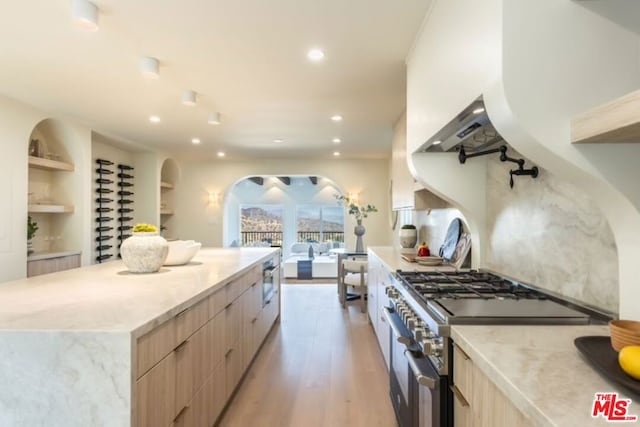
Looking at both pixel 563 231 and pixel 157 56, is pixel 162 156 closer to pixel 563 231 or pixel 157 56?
pixel 157 56

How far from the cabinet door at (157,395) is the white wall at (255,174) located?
611 centimetres

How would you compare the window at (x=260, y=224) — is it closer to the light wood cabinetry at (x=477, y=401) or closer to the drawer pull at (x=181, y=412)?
the drawer pull at (x=181, y=412)

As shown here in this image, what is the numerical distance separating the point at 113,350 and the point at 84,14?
5.83 feet

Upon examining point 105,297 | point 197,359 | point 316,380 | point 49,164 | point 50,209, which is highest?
point 49,164

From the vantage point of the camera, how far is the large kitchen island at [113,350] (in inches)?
50.3

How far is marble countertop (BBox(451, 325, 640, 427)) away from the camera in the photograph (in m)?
0.72

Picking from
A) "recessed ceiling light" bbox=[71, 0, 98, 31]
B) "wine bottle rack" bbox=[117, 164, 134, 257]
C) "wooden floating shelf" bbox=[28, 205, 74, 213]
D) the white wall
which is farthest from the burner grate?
"wine bottle rack" bbox=[117, 164, 134, 257]

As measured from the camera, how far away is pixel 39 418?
1.29m

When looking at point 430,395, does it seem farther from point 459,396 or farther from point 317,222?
point 317,222

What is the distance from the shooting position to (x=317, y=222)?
1084 cm

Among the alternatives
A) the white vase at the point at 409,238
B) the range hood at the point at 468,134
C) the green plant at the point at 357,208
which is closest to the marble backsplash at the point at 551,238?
the range hood at the point at 468,134

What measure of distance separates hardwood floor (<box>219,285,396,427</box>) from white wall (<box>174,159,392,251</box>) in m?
3.23

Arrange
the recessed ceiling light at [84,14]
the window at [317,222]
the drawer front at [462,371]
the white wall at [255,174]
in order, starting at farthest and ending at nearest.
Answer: the window at [317,222]
the white wall at [255,174]
the recessed ceiling light at [84,14]
the drawer front at [462,371]

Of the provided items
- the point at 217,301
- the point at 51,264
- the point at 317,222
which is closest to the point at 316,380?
the point at 217,301
